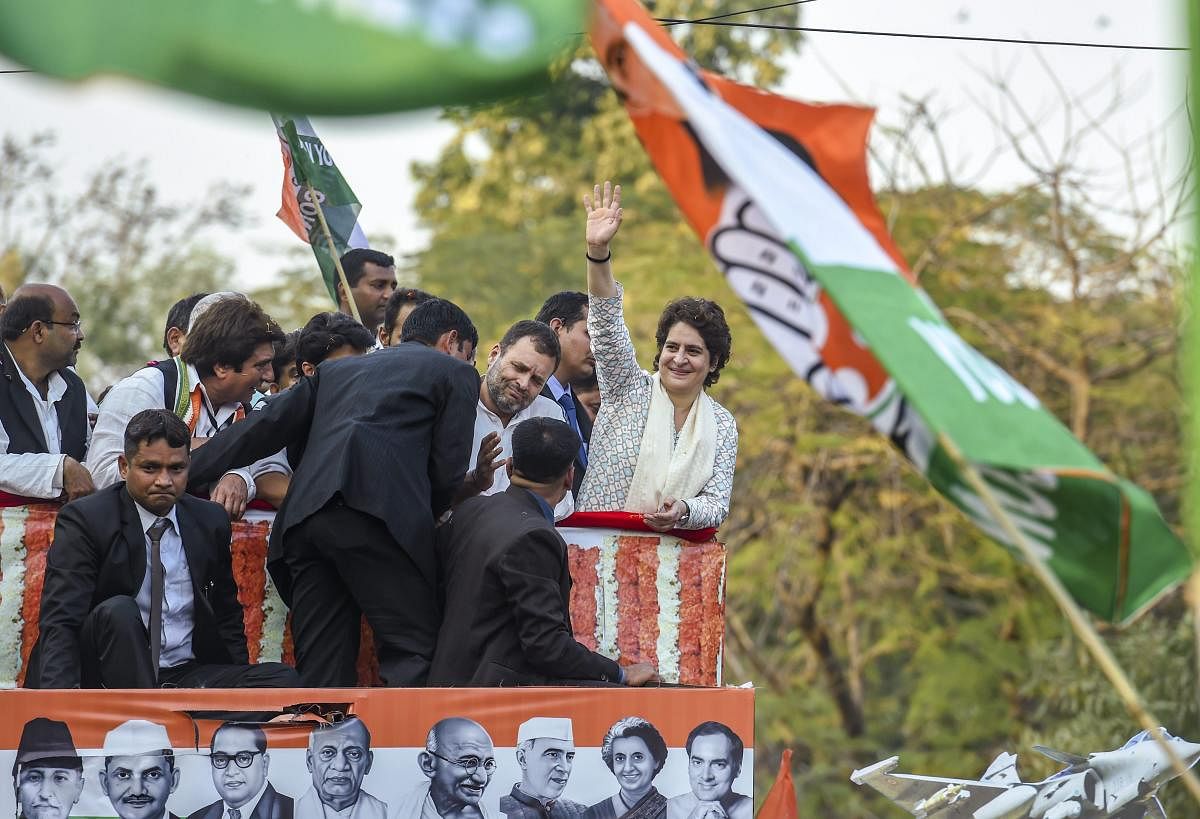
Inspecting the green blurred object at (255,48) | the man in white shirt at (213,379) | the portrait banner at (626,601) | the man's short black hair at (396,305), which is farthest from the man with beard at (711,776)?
the green blurred object at (255,48)

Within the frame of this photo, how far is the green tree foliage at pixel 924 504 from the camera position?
1945 centimetres

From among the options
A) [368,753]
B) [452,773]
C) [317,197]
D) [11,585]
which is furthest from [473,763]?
[317,197]

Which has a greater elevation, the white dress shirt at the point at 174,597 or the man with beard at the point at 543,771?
the white dress shirt at the point at 174,597

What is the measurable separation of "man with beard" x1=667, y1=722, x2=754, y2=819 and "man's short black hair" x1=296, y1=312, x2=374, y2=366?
211 cm

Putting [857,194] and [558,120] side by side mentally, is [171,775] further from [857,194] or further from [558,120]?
[558,120]

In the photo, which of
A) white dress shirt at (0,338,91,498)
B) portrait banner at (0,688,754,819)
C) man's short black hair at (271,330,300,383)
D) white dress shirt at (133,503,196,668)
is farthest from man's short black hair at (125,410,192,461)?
man's short black hair at (271,330,300,383)

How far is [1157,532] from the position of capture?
13.7 ft

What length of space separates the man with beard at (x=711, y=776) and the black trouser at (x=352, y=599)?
884 millimetres

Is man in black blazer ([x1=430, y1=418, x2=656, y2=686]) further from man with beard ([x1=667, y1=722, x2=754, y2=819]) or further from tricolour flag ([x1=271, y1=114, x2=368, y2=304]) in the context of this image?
tricolour flag ([x1=271, y1=114, x2=368, y2=304])

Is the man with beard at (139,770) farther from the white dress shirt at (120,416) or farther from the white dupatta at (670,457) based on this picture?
the white dupatta at (670,457)

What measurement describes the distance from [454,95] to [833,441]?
1575 cm

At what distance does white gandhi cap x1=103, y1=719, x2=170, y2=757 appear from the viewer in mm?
5727

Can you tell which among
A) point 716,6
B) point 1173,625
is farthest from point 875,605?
point 716,6

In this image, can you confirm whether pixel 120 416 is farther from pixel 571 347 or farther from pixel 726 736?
pixel 726 736
